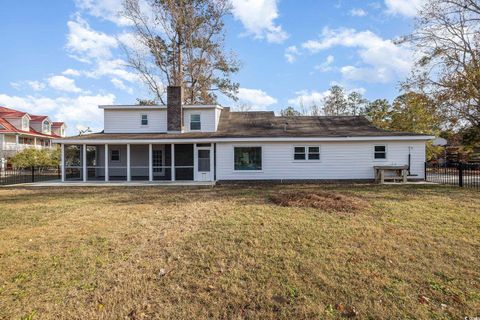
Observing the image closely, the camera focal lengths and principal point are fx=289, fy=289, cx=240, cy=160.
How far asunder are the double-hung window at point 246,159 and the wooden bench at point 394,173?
682 cm

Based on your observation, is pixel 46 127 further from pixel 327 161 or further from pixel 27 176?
pixel 327 161

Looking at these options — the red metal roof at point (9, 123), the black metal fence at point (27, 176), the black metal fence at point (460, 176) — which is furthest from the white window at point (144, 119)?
the red metal roof at point (9, 123)

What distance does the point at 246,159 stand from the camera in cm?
1755

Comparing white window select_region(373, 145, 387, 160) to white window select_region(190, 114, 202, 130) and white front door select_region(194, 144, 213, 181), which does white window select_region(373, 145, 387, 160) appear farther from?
white window select_region(190, 114, 202, 130)

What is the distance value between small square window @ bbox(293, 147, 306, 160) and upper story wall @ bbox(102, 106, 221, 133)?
18.7 feet

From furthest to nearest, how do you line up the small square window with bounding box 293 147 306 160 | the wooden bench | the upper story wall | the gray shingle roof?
the upper story wall
the small square window with bounding box 293 147 306 160
the gray shingle roof
the wooden bench

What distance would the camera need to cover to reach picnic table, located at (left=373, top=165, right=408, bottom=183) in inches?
639

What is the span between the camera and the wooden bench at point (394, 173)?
53.2ft

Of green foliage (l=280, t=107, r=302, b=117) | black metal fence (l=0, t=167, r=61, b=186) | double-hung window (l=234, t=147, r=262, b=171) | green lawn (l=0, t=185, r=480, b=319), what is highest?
green foliage (l=280, t=107, r=302, b=117)

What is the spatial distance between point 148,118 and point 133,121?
108 cm

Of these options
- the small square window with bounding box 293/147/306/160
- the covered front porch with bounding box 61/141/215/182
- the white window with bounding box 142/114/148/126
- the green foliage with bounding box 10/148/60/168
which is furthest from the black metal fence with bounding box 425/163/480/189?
the green foliage with bounding box 10/148/60/168

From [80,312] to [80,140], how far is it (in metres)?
16.1

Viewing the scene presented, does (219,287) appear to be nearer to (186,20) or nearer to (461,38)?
(461,38)

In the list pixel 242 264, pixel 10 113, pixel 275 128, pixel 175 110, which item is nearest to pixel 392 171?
pixel 275 128
